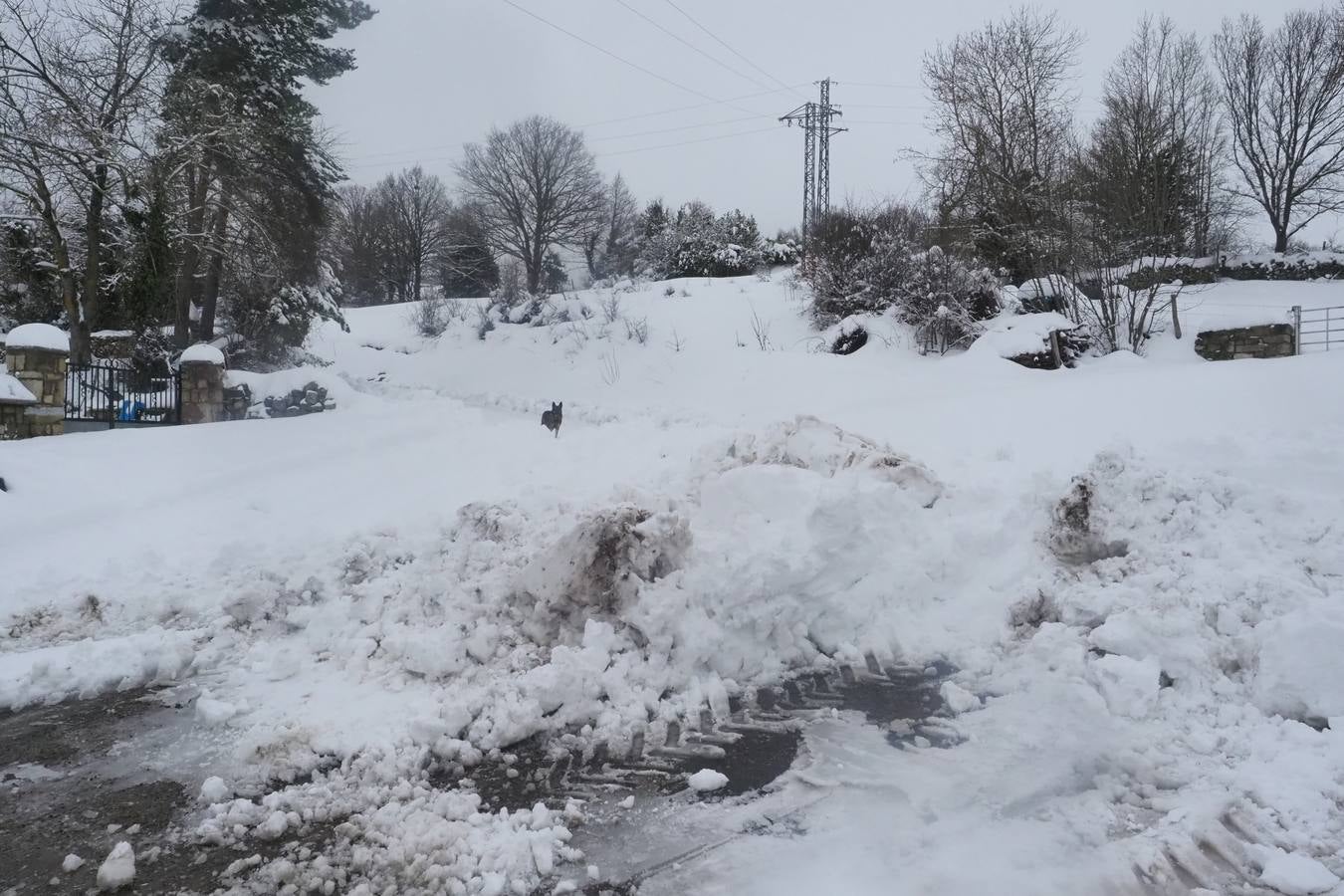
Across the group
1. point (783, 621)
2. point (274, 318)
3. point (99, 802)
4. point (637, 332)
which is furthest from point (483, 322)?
point (99, 802)

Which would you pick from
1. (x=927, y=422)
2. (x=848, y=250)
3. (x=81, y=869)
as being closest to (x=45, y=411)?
(x=81, y=869)

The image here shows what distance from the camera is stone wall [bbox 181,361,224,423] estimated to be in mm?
12911

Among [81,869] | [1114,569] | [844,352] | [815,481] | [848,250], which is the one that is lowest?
[81,869]

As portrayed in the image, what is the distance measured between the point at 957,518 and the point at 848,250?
14.3m

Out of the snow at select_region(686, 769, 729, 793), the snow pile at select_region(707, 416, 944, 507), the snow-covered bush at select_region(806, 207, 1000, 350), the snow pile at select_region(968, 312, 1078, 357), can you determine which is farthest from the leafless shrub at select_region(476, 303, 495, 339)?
the snow at select_region(686, 769, 729, 793)

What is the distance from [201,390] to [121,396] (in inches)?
101

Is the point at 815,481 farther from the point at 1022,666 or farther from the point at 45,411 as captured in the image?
the point at 45,411

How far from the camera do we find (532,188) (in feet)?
79.3

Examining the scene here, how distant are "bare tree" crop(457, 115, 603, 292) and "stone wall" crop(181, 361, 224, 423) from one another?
39.4 feet

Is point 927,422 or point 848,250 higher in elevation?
point 848,250

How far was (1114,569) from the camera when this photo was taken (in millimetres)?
4770

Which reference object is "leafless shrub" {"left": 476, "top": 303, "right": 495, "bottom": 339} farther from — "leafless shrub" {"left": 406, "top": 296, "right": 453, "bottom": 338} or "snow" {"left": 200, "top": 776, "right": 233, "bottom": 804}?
"snow" {"left": 200, "top": 776, "right": 233, "bottom": 804}

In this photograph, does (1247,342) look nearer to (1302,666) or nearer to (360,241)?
(1302,666)

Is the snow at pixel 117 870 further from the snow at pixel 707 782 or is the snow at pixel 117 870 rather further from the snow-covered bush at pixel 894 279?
the snow-covered bush at pixel 894 279
